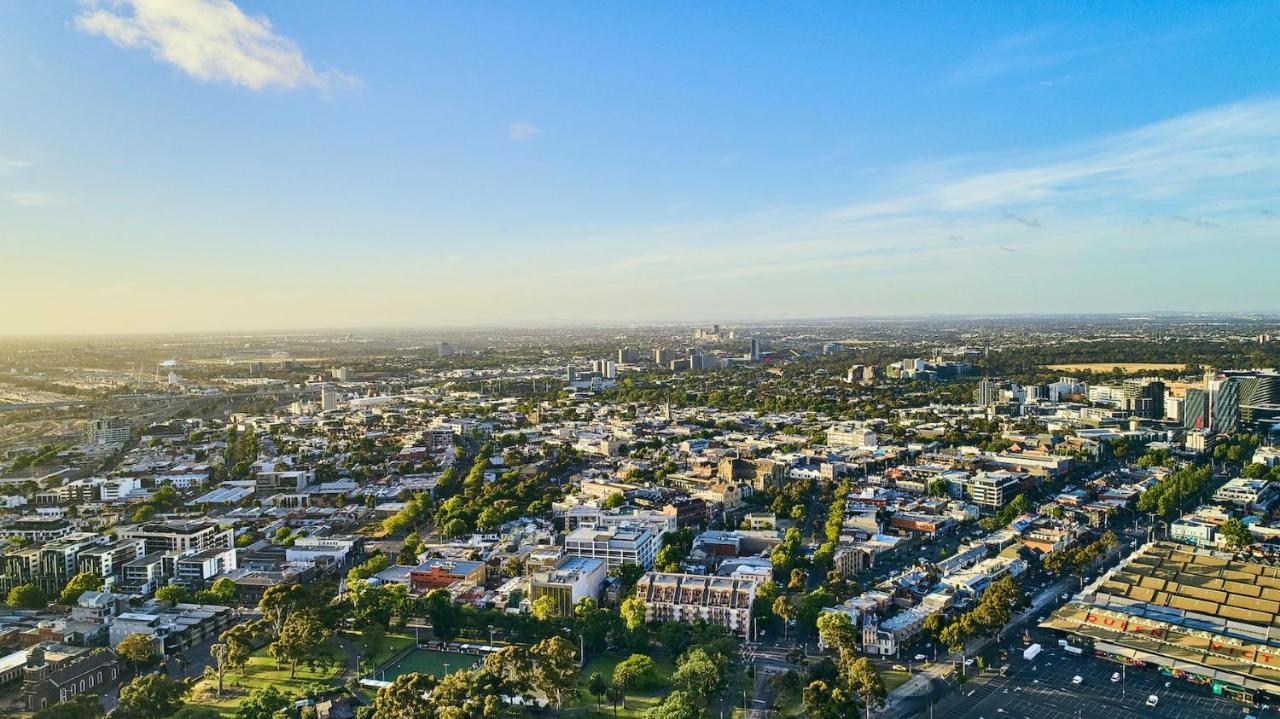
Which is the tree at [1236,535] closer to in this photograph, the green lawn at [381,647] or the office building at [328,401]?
the green lawn at [381,647]

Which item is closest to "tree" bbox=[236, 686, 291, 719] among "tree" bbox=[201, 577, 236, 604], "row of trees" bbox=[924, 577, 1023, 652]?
"tree" bbox=[201, 577, 236, 604]

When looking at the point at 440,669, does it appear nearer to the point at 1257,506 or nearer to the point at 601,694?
the point at 601,694

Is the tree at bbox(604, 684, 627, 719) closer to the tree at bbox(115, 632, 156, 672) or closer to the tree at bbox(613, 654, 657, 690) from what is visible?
the tree at bbox(613, 654, 657, 690)

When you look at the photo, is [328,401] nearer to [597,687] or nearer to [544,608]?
[544,608]

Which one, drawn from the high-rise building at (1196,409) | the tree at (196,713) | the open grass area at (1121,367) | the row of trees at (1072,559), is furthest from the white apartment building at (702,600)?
the open grass area at (1121,367)

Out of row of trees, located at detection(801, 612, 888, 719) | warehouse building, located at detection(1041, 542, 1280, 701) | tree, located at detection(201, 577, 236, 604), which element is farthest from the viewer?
tree, located at detection(201, 577, 236, 604)

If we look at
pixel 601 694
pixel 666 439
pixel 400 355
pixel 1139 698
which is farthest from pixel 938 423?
pixel 400 355
